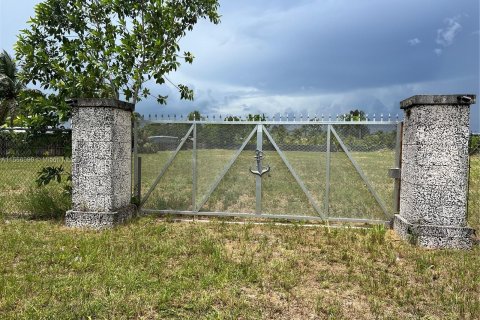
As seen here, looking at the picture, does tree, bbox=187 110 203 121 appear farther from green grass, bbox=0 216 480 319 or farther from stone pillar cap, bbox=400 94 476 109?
stone pillar cap, bbox=400 94 476 109

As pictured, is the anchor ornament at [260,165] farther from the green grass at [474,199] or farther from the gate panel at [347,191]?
the green grass at [474,199]

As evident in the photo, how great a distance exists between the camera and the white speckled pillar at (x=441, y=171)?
5984 mm

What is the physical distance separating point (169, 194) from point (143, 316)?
15.3 ft

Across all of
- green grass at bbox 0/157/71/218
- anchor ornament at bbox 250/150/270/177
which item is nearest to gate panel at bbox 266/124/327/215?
anchor ornament at bbox 250/150/270/177

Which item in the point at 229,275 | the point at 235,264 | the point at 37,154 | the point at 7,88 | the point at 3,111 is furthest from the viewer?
the point at 7,88

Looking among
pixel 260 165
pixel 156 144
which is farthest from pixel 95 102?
pixel 260 165

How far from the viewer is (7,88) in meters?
31.3

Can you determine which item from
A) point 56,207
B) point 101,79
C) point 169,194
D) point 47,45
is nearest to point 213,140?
point 169,194

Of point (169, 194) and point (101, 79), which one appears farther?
point (101, 79)

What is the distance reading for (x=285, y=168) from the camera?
300 inches

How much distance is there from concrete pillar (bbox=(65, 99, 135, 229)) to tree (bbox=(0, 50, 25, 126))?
25.8 metres

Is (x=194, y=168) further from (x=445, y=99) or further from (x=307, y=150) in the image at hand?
(x=445, y=99)

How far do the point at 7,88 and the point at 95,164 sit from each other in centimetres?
3023

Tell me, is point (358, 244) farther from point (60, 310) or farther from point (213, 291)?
point (60, 310)
